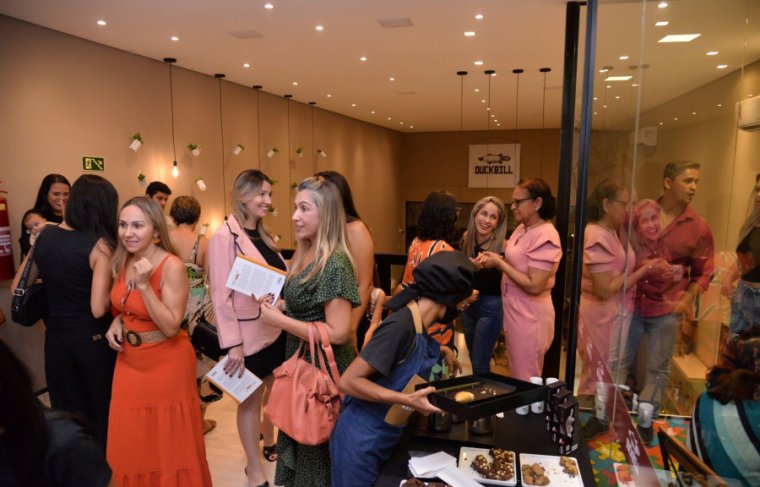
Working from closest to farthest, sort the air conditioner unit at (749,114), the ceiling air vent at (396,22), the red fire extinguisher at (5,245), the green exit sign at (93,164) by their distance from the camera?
the air conditioner unit at (749,114)
the red fire extinguisher at (5,245)
the ceiling air vent at (396,22)
the green exit sign at (93,164)

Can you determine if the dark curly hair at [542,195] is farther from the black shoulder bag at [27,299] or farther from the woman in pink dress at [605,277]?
the black shoulder bag at [27,299]

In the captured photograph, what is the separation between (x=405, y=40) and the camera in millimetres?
4980

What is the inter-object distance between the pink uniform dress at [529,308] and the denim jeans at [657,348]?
3.30 ft

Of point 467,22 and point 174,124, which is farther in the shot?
point 174,124

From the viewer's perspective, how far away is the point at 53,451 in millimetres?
845

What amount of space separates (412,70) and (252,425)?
16.8ft

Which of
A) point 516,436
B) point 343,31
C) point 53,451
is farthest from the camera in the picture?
point 343,31

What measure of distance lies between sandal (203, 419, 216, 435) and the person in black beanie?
2.06 meters

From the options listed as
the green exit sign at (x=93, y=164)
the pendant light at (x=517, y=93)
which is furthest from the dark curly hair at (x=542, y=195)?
the green exit sign at (x=93, y=164)

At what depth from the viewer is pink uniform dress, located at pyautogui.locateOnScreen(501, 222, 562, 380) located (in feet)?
9.12

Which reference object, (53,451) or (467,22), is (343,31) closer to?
(467,22)

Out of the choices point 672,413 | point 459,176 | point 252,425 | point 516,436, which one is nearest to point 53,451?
point 516,436

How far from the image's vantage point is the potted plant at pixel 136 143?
5414 millimetres

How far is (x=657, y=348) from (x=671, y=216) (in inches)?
17.4
